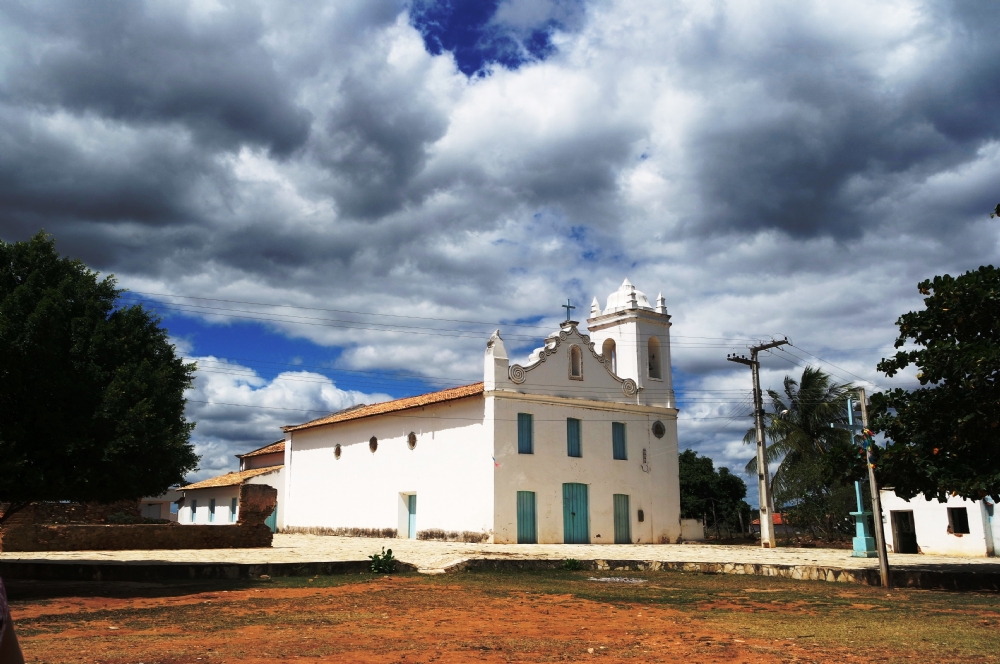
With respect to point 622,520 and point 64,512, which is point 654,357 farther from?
point 64,512

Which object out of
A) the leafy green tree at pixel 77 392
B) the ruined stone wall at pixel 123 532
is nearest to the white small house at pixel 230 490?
the ruined stone wall at pixel 123 532

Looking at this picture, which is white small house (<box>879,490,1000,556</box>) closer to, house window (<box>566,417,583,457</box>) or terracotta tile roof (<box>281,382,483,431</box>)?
house window (<box>566,417,583,457</box>)

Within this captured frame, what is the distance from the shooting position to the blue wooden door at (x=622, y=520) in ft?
103

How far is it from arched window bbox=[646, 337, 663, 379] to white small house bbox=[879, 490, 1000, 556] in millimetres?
10164

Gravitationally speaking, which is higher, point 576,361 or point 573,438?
point 576,361

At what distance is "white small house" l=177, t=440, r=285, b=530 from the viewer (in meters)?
40.2

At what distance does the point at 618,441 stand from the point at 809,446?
9.95 meters

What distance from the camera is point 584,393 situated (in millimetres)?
31672

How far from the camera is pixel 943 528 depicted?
25.1 m

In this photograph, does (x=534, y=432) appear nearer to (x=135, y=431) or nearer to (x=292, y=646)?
(x=135, y=431)

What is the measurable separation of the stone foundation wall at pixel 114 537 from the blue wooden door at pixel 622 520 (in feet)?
48.0

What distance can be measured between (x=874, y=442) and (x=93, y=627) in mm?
13474

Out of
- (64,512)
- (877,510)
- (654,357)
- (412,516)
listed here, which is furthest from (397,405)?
(877,510)

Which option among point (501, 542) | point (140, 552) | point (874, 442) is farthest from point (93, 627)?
point (501, 542)
